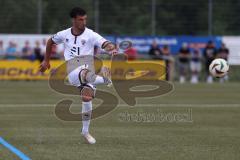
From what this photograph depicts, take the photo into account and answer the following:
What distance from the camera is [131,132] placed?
13.2m

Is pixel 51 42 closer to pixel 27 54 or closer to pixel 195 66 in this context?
pixel 27 54

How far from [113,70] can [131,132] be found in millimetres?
19348

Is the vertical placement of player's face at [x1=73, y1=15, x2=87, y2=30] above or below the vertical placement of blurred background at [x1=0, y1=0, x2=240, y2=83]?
above

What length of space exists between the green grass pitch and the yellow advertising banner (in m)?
9.93

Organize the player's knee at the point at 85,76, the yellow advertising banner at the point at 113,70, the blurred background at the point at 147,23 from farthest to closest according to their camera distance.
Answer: the blurred background at the point at 147,23, the yellow advertising banner at the point at 113,70, the player's knee at the point at 85,76

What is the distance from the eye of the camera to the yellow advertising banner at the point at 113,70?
105 feet

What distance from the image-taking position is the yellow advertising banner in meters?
31.9

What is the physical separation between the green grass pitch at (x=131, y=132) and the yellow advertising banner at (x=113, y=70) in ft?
32.6

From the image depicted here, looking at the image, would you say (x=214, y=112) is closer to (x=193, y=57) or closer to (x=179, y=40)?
(x=193, y=57)

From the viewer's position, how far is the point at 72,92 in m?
24.6

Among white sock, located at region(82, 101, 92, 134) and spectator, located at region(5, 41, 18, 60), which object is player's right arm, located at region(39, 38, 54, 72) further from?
spectator, located at region(5, 41, 18, 60)

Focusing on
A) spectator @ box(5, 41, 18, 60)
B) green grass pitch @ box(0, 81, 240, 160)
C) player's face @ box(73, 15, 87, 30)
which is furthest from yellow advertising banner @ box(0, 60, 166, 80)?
player's face @ box(73, 15, 87, 30)

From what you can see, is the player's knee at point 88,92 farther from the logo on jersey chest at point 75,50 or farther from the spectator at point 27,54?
the spectator at point 27,54

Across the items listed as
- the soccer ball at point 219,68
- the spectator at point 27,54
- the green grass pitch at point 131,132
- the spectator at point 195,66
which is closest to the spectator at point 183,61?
the spectator at point 195,66
